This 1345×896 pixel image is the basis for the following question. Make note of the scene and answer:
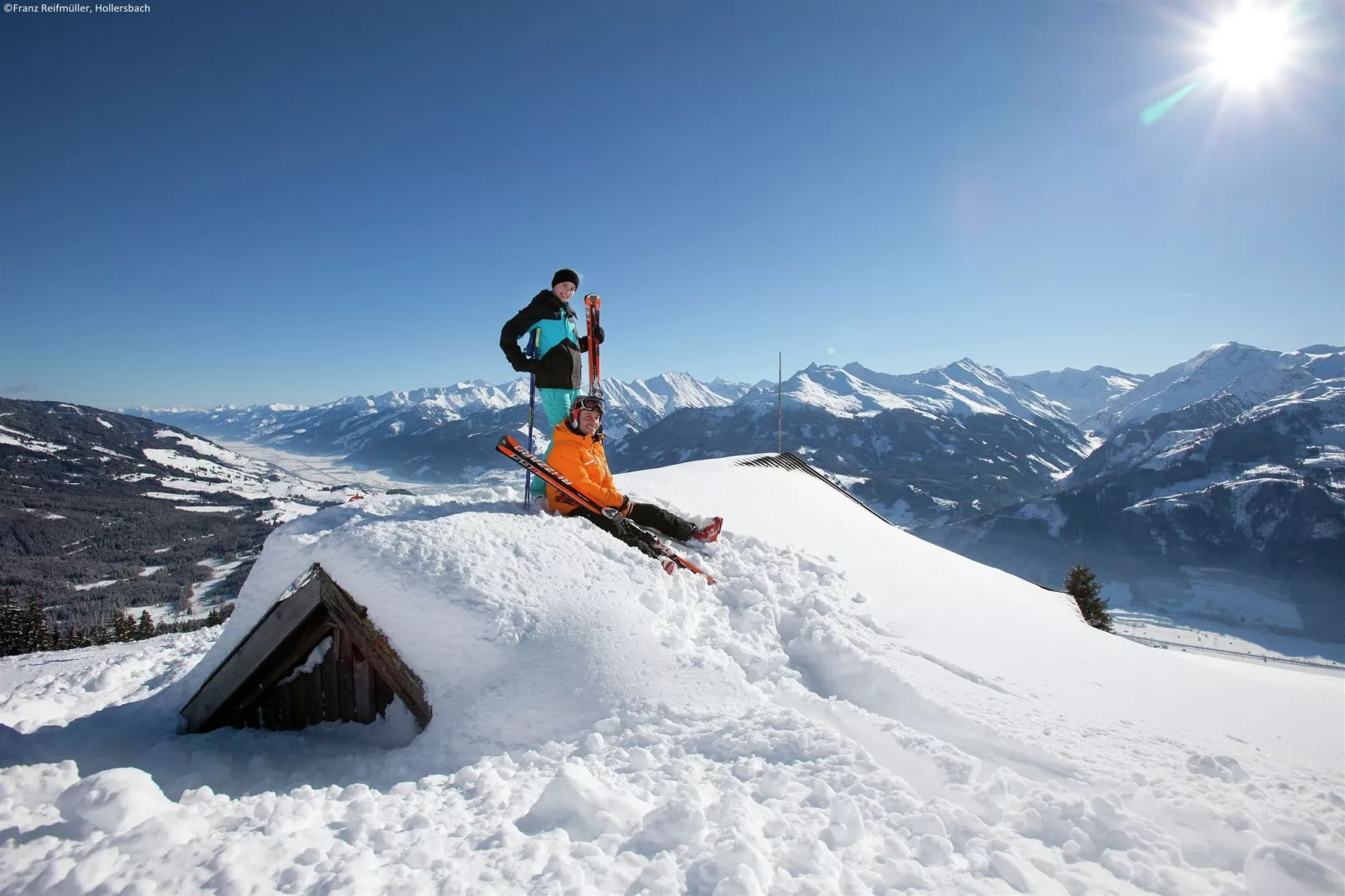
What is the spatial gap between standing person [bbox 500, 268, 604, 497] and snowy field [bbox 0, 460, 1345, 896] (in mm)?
1887

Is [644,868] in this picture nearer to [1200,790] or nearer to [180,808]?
[180,808]

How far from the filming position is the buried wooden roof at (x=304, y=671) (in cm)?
536

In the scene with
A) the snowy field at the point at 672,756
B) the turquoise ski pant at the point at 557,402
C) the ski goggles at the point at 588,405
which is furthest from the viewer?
the turquoise ski pant at the point at 557,402

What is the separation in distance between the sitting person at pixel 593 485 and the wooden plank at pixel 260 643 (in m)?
2.95

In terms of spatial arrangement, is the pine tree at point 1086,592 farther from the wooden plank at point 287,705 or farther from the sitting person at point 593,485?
the wooden plank at point 287,705

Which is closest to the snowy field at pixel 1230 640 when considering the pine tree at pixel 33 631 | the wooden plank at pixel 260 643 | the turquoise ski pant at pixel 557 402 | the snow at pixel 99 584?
the turquoise ski pant at pixel 557 402

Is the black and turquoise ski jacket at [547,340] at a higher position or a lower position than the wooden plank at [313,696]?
higher

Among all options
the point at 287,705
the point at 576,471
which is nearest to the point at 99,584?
the point at 287,705

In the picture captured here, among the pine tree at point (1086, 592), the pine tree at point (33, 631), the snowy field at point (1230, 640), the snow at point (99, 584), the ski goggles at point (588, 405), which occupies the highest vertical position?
the ski goggles at point (588, 405)

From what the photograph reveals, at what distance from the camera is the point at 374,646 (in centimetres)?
518

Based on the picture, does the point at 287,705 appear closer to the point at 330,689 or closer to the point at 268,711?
the point at 268,711

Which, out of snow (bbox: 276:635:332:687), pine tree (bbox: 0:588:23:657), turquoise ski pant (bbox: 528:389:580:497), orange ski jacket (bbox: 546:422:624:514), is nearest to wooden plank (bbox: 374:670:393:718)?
snow (bbox: 276:635:332:687)

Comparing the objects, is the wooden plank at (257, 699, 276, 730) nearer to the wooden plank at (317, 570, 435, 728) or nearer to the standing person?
the wooden plank at (317, 570, 435, 728)

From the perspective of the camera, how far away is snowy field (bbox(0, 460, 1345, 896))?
9.70 ft
